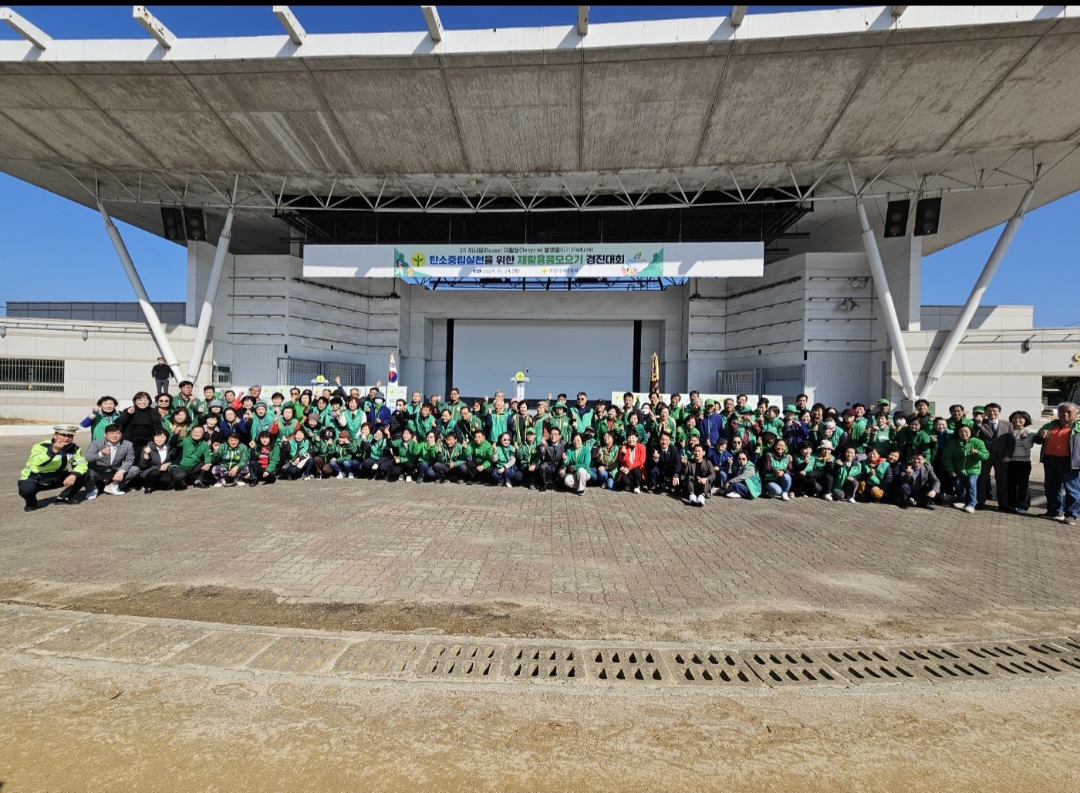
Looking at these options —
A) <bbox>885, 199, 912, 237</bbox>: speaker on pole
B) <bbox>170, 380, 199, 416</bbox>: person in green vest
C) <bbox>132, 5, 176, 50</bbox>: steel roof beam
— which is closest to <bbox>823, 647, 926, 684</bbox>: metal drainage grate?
<bbox>170, 380, 199, 416</bbox>: person in green vest

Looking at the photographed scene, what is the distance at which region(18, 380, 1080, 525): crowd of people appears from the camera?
8320 mm

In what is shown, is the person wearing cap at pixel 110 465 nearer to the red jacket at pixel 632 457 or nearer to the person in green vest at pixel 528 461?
the person in green vest at pixel 528 461

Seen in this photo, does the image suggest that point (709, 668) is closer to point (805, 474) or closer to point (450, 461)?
point (805, 474)

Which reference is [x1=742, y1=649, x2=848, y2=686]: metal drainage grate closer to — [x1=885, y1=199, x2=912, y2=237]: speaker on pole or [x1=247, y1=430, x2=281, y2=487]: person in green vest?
[x1=247, y1=430, x2=281, y2=487]: person in green vest

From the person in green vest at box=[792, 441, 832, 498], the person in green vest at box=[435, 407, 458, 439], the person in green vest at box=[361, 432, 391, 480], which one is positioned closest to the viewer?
the person in green vest at box=[792, 441, 832, 498]

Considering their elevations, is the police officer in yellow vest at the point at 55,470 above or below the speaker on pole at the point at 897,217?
below

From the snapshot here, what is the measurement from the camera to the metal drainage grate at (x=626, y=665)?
3572 millimetres

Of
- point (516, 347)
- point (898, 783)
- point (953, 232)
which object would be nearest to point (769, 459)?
point (898, 783)

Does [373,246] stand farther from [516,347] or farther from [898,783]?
[898,783]

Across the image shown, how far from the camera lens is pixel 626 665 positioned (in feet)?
12.2

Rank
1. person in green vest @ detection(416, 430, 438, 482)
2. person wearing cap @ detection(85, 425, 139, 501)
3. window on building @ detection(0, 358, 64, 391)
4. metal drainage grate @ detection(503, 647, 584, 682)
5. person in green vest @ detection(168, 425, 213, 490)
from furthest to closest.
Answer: window on building @ detection(0, 358, 64, 391) < person in green vest @ detection(416, 430, 438, 482) < person in green vest @ detection(168, 425, 213, 490) < person wearing cap @ detection(85, 425, 139, 501) < metal drainage grate @ detection(503, 647, 584, 682)

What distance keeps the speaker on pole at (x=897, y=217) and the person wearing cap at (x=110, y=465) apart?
22.0 meters

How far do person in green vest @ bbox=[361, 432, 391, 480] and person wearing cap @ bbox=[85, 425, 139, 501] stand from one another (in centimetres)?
364

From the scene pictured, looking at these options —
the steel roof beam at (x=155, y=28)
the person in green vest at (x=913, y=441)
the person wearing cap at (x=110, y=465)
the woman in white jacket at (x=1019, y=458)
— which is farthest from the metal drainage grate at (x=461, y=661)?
the steel roof beam at (x=155, y=28)
